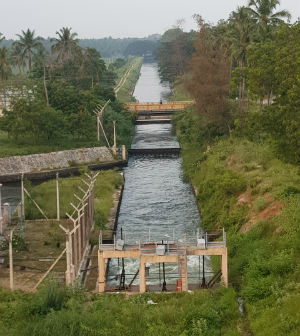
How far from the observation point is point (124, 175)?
63000 mm

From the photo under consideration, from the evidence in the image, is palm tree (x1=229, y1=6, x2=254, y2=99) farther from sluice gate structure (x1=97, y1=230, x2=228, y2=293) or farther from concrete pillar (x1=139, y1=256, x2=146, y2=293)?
concrete pillar (x1=139, y1=256, x2=146, y2=293)

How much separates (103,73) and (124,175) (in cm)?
5124

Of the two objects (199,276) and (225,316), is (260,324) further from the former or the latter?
(199,276)

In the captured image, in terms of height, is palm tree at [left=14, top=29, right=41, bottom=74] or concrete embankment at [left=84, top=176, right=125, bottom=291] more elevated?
palm tree at [left=14, top=29, right=41, bottom=74]

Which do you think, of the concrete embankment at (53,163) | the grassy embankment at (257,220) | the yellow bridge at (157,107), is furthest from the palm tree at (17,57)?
the grassy embankment at (257,220)

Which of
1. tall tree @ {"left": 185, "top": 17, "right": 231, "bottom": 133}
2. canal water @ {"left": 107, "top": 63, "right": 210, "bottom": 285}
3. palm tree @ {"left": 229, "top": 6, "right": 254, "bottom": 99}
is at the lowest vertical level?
canal water @ {"left": 107, "top": 63, "right": 210, "bottom": 285}

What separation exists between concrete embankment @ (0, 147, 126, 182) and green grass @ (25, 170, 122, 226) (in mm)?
5552

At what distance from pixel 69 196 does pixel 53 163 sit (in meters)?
16.6

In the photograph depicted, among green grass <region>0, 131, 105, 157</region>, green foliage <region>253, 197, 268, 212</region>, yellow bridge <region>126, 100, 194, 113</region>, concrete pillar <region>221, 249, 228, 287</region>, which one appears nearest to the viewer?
concrete pillar <region>221, 249, 228, 287</region>

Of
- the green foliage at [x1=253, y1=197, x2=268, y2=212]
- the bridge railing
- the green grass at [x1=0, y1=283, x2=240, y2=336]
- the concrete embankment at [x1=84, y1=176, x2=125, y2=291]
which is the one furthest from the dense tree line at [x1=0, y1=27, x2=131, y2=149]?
the green grass at [x1=0, y1=283, x2=240, y2=336]

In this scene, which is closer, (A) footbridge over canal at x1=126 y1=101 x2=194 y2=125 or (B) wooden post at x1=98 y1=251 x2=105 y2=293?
(B) wooden post at x1=98 y1=251 x2=105 y2=293

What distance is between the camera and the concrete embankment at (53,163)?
61.1 meters

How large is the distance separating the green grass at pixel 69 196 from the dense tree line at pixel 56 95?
10787 mm

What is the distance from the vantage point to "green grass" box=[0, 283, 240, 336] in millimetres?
23219
